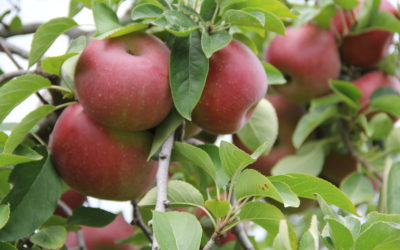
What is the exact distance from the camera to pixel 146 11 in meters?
0.90

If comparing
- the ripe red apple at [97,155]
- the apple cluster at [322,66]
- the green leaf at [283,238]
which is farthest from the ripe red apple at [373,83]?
the green leaf at [283,238]

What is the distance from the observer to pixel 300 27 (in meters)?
1.55

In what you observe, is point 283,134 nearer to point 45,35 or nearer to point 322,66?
point 322,66

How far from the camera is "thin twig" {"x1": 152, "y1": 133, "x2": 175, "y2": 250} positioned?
0.80 metres

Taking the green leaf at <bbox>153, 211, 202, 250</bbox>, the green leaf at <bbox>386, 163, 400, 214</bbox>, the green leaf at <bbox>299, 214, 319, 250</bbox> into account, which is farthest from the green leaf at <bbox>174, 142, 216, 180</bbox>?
the green leaf at <bbox>386, 163, 400, 214</bbox>

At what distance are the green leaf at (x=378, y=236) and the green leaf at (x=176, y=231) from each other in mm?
184

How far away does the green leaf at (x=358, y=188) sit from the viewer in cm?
140

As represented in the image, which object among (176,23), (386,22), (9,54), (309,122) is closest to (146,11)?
(176,23)

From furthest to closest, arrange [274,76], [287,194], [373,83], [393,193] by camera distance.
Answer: [373,83] → [274,76] → [393,193] → [287,194]

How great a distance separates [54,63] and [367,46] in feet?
2.87

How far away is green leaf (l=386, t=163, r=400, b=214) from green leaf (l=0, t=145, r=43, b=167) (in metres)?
0.53

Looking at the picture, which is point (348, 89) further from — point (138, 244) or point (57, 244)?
point (57, 244)

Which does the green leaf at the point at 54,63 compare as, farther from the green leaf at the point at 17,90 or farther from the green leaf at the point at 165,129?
the green leaf at the point at 165,129

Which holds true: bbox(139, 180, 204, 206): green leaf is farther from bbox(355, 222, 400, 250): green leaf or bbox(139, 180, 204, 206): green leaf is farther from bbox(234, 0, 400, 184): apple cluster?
bbox(234, 0, 400, 184): apple cluster
